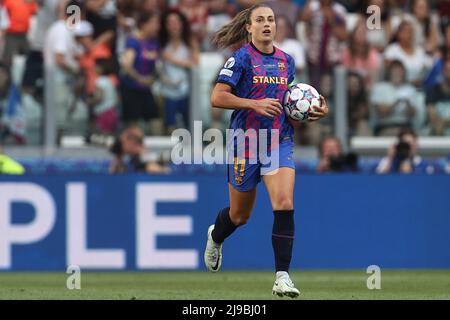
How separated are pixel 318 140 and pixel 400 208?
5.89ft

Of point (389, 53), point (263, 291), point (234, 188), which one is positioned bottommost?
point (263, 291)

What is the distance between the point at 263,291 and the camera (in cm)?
1074

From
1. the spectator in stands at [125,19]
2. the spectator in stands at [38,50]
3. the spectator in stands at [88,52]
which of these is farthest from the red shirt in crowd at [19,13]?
the spectator in stands at [125,19]

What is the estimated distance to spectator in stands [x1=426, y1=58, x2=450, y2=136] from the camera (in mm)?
15969

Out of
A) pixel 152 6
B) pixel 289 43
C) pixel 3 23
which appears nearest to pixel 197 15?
pixel 152 6

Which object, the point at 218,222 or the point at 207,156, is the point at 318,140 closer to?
the point at 207,156

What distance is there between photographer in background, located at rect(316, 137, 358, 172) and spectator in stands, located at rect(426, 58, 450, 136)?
4.94 feet

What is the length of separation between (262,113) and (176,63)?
610cm

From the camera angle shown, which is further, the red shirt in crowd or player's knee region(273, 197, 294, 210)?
the red shirt in crowd

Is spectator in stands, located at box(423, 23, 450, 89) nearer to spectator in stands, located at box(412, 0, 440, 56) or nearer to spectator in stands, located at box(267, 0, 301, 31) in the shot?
spectator in stands, located at box(412, 0, 440, 56)

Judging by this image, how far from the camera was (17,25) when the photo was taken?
15469mm

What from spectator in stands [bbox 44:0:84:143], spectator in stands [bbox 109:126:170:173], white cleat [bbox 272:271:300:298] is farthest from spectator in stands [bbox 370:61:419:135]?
white cleat [bbox 272:271:300:298]
